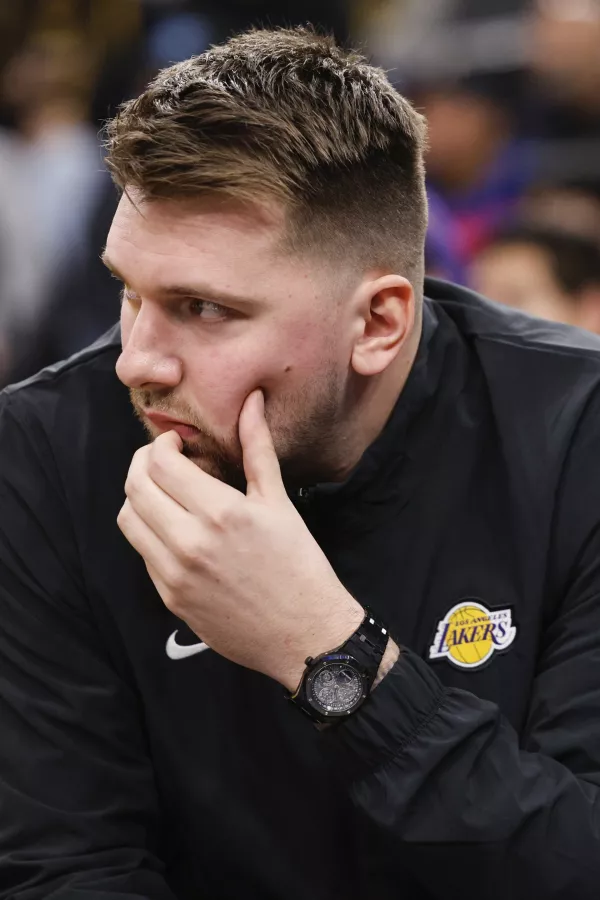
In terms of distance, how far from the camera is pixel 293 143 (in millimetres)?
1606

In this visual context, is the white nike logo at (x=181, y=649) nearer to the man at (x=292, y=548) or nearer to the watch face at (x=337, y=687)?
the man at (x=292, y=548)

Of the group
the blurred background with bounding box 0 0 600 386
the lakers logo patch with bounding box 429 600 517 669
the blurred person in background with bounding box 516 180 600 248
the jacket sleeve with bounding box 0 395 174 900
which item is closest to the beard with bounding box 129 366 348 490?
the jacket sleeve with bounding box 0 395 174 900

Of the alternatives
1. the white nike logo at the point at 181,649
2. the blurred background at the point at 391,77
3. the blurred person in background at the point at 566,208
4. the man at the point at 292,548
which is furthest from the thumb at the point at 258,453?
the blurred person in background at the point at 566,208

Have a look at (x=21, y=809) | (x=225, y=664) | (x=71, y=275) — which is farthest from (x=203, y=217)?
(x=71, y=275)

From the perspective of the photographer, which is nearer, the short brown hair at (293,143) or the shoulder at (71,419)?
Result: the short brown hair at (293,143)

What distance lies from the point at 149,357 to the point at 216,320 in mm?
106

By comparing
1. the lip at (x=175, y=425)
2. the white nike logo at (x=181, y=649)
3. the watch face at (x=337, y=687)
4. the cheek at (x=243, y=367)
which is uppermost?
the cheek at (x=243, y=367)

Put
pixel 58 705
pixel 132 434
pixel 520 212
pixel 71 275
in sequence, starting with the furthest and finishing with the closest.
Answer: pixel 520 212, pixel 71 275, pixel 132 434, pixel 58 705

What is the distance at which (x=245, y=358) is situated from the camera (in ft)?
5.36

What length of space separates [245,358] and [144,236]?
22cm

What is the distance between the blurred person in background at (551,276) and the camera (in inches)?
147

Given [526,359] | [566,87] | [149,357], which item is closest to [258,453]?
[149,357]

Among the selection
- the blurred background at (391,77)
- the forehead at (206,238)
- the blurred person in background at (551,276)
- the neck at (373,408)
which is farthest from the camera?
the blurred background at (391,77)

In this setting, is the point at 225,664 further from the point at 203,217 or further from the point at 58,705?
the point at 203,217
